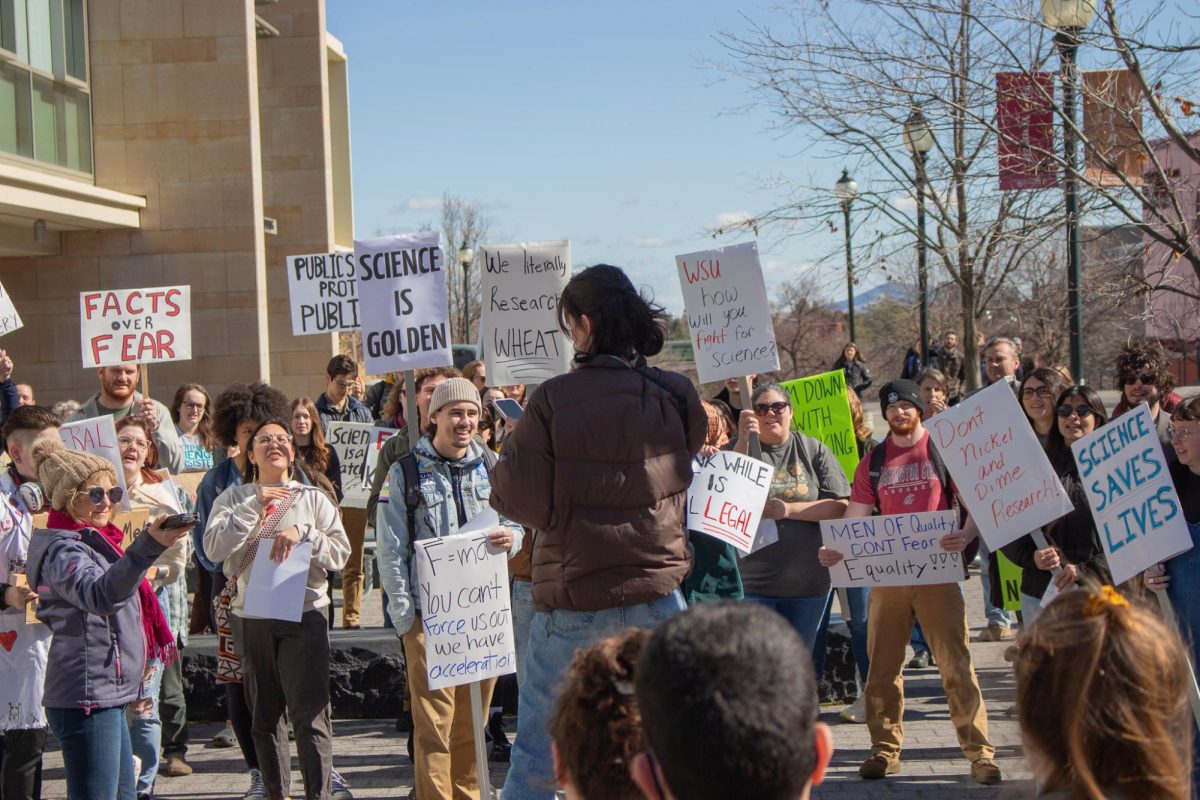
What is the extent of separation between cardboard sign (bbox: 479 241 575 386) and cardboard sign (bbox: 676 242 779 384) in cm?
75

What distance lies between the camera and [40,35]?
56.5ft

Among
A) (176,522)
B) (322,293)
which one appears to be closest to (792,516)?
(176,522)

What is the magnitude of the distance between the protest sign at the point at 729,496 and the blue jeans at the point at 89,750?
2674 mm

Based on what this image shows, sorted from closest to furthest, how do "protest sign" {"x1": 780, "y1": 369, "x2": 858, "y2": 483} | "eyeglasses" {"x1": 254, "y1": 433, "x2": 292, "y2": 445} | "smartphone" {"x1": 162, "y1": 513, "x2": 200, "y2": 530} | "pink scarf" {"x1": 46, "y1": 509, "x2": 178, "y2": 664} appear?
"smartphone" {"x1": 162, "y1": 513, "x2": 200, "y2": 530} → "pink scarf" {"x1": 46, "y1": 509, "x2": 178, "y2": 664} → "eyeglasses" {"x1": 254, "y1": 433, "x2": 292, "y2": 445} → "protest sign" {"x1": 780, "y1": 369, "x2": 858, "y2": 483}

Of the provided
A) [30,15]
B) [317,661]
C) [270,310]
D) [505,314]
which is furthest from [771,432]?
[270,310]

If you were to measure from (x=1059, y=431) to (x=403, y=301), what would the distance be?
352cm

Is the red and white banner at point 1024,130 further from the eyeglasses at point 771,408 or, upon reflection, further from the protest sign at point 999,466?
the protest sign at point 999,466

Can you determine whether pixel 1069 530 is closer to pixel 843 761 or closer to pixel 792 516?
pixel 792 516

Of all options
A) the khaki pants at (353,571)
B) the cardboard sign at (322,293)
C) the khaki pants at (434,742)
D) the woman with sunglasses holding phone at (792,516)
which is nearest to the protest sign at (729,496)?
the woman with sunglasses holding phone at (792,516)

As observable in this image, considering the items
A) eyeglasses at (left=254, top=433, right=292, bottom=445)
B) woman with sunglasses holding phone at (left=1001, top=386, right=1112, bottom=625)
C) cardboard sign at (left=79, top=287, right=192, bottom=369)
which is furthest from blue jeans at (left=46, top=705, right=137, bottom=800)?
cardboard sign at (left=79, top=287, right=192, bottom=369)

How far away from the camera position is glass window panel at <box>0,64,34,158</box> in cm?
1598

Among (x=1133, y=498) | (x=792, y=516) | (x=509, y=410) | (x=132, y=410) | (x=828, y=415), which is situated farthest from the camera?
(x=828, y=415)

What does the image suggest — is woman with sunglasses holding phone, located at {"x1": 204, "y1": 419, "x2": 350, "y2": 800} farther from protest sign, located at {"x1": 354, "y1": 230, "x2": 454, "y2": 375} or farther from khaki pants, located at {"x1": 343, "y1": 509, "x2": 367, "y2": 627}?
khaki pants, located at {"x1": 343, "y1": 509, "x2": 367, "y2": 627}

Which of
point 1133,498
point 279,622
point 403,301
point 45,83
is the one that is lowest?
point 279,622
